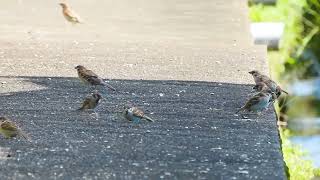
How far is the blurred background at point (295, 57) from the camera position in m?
14.0

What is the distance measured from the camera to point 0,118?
23.4ft

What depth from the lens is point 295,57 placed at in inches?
622

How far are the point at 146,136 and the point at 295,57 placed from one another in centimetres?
906

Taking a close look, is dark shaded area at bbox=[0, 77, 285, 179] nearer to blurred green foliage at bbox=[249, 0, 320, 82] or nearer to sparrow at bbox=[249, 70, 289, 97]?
sparrow at bbox=[249, 70, 289, 97]

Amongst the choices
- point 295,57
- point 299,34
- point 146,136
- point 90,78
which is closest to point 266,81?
point 90,78

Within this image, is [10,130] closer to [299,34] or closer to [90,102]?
[90,102]

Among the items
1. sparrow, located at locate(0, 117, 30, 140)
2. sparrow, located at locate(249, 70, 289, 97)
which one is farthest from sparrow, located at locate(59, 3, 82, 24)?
sparrow, located at locate(0, 117, 30, 140)

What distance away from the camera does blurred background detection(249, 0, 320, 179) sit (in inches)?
553

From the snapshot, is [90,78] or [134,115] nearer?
[134,115]

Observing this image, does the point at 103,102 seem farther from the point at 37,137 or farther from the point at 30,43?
the point at 30,43

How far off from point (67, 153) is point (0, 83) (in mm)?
2547

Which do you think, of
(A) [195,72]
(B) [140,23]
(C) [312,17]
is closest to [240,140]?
(A) [195,72]

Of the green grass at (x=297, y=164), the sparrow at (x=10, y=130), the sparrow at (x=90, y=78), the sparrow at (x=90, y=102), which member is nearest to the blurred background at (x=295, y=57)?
the green grass at (x=297, y=164)

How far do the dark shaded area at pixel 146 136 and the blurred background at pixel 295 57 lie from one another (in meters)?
4.77
